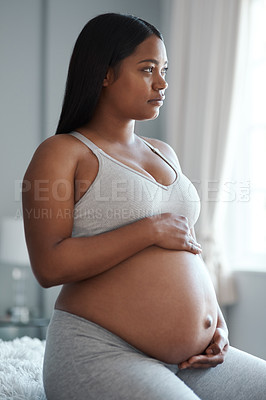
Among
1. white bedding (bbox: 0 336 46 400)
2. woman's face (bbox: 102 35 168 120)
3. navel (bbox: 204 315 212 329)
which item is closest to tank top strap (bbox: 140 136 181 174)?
woman's face (bbox: 102 35 168 120)

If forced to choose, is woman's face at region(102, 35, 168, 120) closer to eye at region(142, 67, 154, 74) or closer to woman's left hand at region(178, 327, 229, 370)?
eye at region(142, 67, 154, 74)

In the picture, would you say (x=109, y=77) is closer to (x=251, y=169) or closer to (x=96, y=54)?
(x=96, y=54)

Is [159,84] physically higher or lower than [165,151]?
higher

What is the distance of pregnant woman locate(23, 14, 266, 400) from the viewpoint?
1278 millimetres

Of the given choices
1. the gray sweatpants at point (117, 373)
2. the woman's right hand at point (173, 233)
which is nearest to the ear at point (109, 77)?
the woman's right hand at point (173, 233)

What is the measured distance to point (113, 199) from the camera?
4.55 feet

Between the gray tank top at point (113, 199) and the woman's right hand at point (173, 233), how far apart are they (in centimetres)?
4

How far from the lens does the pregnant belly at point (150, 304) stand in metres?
1.32

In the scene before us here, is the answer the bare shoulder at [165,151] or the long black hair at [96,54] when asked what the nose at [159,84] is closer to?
the long black hair at [96,54]

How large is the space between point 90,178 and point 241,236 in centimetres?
259

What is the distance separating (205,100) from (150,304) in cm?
272

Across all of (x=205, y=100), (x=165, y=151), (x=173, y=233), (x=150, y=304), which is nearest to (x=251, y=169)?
(x=205, y=100)

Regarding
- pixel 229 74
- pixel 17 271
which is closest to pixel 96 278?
pixel 229 74

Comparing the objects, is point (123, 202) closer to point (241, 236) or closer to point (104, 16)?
point (104, 16)
